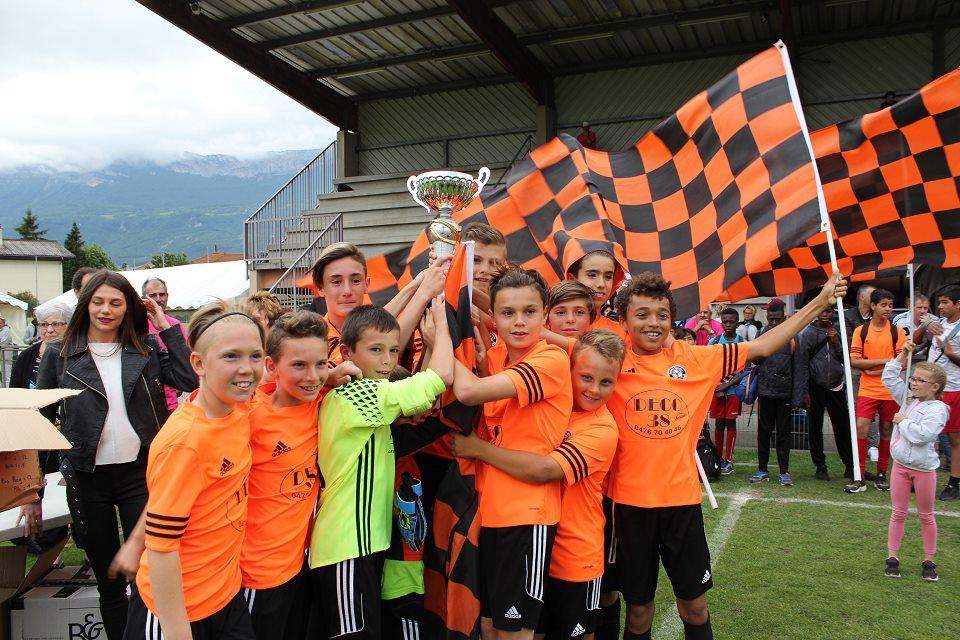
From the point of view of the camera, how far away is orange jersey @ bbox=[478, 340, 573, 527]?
2.68 meters

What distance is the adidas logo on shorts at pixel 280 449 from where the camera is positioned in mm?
2516

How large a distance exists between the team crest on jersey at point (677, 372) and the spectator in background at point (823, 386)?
5.32 m

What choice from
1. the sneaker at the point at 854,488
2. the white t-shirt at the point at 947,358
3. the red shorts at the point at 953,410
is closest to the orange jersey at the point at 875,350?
the white t-shirt at the point at 947,358

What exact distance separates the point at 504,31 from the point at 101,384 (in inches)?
490

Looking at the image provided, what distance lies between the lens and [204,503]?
2.24 meters

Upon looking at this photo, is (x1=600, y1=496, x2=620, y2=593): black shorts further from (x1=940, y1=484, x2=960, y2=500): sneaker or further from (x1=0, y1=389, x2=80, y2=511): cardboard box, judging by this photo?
(x1=940, y1=484, x2=960, y2=500): sneaker

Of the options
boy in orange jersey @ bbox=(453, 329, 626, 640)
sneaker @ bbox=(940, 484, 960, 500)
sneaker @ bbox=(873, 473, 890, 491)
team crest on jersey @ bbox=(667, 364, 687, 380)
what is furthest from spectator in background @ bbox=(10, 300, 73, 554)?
sneaker @ bbox=(940, 484, 960, 500)

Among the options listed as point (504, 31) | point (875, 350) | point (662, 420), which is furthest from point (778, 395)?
point (504, 31)

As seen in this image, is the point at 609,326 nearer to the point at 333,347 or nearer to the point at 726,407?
the point at 333,347

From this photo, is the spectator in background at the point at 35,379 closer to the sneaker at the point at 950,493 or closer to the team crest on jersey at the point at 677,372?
the team crest on jersey at the point at 677,372

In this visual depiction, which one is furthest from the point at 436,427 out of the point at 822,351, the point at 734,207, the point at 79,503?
the point at 822,351

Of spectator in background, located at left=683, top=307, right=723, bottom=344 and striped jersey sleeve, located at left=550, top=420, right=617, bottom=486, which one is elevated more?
spectator in background, located at left=683, top=307, right=723, bottom=344

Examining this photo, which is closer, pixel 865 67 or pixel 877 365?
pixel 877 365

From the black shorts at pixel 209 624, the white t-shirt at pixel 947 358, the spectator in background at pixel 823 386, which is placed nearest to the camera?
the black shorts at pixel 209 624
